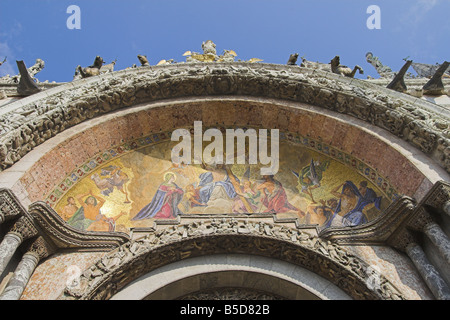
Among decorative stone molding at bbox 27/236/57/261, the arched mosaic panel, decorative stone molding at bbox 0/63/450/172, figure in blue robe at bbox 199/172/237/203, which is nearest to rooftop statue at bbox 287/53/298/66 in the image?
decorative stone molding at bbox 0/63/450/172

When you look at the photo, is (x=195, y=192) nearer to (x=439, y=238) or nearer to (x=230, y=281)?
(x=230, y=281)

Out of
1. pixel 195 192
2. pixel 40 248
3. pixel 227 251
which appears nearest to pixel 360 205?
pixel 227 251

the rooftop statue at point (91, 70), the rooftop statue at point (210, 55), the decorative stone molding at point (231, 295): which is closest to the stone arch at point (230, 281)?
the decorative stone molding at point (231, 295)

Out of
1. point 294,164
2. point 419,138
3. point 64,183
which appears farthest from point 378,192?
point 64,183

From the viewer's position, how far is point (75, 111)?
7.73m

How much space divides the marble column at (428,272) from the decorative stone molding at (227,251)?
44 centimetres

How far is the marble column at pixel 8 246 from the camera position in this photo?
517cm

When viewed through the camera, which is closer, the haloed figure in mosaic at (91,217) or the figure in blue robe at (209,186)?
the haloed figure in mosaic at (91,217)

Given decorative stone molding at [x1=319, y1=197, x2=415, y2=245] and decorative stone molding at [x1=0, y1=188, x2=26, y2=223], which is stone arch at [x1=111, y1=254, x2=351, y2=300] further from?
decorative stone molding at [x1=0, y1=188, x2=26, y2=223]

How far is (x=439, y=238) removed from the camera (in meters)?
5.35

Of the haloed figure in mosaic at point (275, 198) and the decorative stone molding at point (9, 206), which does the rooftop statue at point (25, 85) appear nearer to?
the decorative stone molding at point (9, 206)

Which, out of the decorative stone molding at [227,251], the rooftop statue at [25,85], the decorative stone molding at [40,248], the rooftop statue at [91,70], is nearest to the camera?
the decorative stone molding at [227,251]

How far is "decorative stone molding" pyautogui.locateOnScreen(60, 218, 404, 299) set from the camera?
5420mm

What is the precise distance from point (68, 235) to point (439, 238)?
5.22 meters
